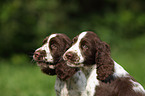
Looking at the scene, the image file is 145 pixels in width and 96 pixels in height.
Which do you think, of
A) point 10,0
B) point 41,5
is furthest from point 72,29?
point 10,0

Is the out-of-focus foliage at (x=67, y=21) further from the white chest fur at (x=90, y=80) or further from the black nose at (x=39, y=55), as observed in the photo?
the white chest fur at (x=90, y=80)

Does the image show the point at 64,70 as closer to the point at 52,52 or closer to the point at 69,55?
the point at 52,52

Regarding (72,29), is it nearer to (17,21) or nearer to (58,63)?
(17,21)

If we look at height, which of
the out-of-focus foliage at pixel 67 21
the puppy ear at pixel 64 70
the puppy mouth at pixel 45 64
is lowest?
the puppy ear at pixel 64 70

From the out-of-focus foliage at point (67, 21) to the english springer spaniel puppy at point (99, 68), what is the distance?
1046 cm

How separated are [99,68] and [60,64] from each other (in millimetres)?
777

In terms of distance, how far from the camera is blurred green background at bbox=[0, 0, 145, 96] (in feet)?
48.0

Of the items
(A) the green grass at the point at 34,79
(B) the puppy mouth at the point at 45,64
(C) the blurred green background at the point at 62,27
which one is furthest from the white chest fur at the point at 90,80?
(C) the blurred green background at the point at 62,27

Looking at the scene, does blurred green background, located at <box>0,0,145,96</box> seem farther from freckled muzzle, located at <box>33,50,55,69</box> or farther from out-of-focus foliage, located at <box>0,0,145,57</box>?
freckled muzzle, located at <box>33,50,55,69</box>

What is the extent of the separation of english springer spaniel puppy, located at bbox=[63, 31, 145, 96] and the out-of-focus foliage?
10.5 meters

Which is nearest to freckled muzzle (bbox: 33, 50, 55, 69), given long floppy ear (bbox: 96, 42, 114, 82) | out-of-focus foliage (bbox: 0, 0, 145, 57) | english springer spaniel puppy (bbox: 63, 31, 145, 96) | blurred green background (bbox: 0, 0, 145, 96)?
english springer spaniel puppy (bbox: 63, 31, 145, 96)

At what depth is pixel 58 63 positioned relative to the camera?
6.00 meters

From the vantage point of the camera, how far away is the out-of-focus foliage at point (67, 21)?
16594 mm

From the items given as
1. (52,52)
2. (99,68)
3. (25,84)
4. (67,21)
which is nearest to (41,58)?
(52,52)
